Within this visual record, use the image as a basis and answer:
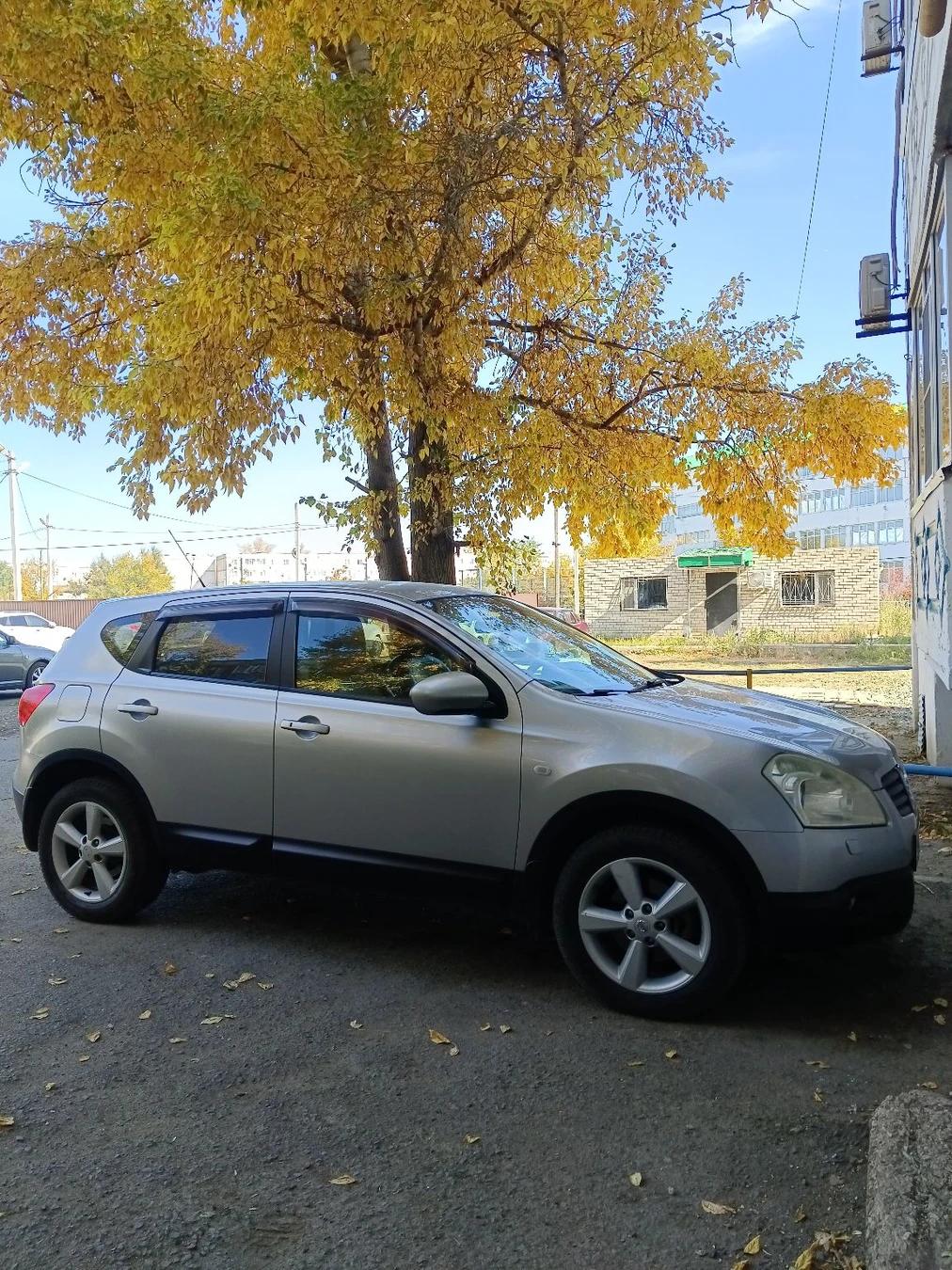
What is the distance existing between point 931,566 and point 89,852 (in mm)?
6165

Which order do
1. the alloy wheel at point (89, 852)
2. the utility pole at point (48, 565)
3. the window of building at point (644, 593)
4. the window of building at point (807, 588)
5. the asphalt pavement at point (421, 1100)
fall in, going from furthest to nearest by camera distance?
the utility pole at point (48, 565)
the window of building at point (644, 593)
the window of building at point (807, 588)
the alloy wheel at point (89, 852)
the asphalt pavement at point (421, 1100)

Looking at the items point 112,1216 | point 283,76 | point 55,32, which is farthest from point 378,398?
point 112,1216

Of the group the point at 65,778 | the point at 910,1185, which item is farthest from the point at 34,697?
the point at 910,1185

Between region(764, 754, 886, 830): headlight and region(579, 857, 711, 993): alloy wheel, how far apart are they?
0.51 m

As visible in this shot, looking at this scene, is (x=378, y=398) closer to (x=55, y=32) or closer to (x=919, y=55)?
(x=55, y=32)

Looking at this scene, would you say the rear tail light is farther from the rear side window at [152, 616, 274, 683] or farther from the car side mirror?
the car side mirror

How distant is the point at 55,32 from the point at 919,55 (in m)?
5.92

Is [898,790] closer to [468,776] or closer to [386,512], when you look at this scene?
[468,776]

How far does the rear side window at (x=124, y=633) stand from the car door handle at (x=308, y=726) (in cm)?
117

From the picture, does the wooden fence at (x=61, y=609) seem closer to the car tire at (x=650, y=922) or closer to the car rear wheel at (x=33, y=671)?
the car rear wheel at (x=33, y=671)

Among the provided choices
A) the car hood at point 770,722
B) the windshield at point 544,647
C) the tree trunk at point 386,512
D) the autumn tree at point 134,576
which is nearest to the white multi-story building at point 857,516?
the autumn tree at point 134,576

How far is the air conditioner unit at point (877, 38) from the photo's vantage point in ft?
33.8

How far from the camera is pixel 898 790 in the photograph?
4.11m

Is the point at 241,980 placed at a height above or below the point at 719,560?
below
